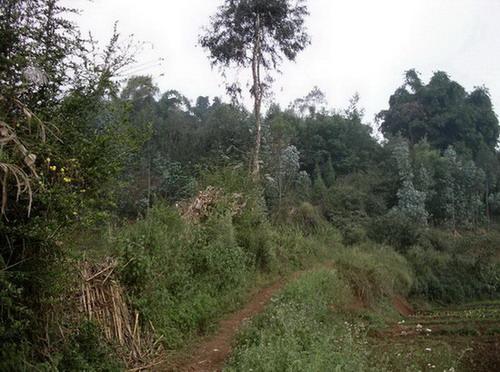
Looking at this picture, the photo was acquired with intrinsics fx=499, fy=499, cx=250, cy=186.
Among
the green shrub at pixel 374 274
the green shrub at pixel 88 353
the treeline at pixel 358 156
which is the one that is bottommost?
the green shrub at pixel 374 274

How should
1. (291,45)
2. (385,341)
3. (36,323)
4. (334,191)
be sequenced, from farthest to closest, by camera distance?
(334,191), (291,45), (385,341), (36,323)

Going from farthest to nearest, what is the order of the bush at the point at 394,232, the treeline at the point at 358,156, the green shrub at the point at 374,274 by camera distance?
1. the treeline at the point at 358,156
2. the bush at the point at 394,232
3. the green shrub at the point at 374,274

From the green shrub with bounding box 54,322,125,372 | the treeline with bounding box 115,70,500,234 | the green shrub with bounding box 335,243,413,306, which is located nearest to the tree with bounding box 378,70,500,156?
the treeline with bounding box 115,70,500,234

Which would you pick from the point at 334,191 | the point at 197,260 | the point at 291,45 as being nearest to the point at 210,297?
the point at 197,260

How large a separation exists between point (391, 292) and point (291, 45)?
866 centimetres

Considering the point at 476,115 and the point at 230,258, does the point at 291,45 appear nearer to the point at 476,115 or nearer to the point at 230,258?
the point at 230,258

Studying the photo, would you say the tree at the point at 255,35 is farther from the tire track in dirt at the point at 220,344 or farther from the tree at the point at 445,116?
the tree at the point at 445,116

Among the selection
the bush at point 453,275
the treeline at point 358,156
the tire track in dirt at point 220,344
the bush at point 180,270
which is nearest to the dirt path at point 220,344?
the tire track in dirt at point 220,344

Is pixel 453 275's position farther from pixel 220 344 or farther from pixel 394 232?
pixel 220 344

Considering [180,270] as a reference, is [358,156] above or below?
above

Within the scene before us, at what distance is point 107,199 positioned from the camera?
4625mm

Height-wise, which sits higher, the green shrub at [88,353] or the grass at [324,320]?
the green shrub at [88,353]

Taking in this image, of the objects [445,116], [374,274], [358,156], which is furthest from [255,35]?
[445,116]

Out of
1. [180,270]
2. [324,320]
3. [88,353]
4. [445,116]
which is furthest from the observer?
[445,116]
